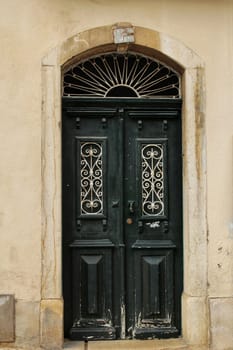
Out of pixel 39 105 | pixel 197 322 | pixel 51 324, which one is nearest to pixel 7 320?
pixel 51 324

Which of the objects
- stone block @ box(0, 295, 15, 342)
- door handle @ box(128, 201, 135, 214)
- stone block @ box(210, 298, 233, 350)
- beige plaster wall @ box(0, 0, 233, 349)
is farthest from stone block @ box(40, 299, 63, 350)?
stone block @ box(210, 298, 233, 350)

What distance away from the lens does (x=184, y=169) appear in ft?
22.3

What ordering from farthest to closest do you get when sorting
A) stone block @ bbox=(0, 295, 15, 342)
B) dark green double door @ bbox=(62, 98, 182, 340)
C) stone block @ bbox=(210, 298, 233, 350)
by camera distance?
dark green double door @ bbox=(62, 98, 182, 340)
stone block @ bbox=(210, 298, 233, 350)
stone block @ bbox=(0, 295, 15, 342)

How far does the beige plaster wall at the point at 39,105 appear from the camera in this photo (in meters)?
6.55

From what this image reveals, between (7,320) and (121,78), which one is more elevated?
(121,78)

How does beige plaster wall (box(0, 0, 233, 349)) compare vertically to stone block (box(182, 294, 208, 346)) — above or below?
above

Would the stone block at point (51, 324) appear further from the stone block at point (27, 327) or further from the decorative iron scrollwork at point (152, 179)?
the decorative iron scrollwork at point (152, 179)

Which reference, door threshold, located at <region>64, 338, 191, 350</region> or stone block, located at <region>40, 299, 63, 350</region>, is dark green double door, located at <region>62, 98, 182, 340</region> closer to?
door threshold, located at <region>64, 338, 191, 350</region>

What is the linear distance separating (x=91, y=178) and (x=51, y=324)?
64.0 inches

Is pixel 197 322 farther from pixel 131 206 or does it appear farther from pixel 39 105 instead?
pixel 39 105

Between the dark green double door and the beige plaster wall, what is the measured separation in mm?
413

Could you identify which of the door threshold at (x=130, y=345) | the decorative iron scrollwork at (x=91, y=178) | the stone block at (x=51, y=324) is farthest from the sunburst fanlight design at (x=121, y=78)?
the door threshold at (x=130, y=345)

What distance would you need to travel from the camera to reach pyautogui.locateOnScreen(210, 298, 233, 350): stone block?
659 cm

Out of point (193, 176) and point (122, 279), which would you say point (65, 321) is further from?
point (193, 176)
